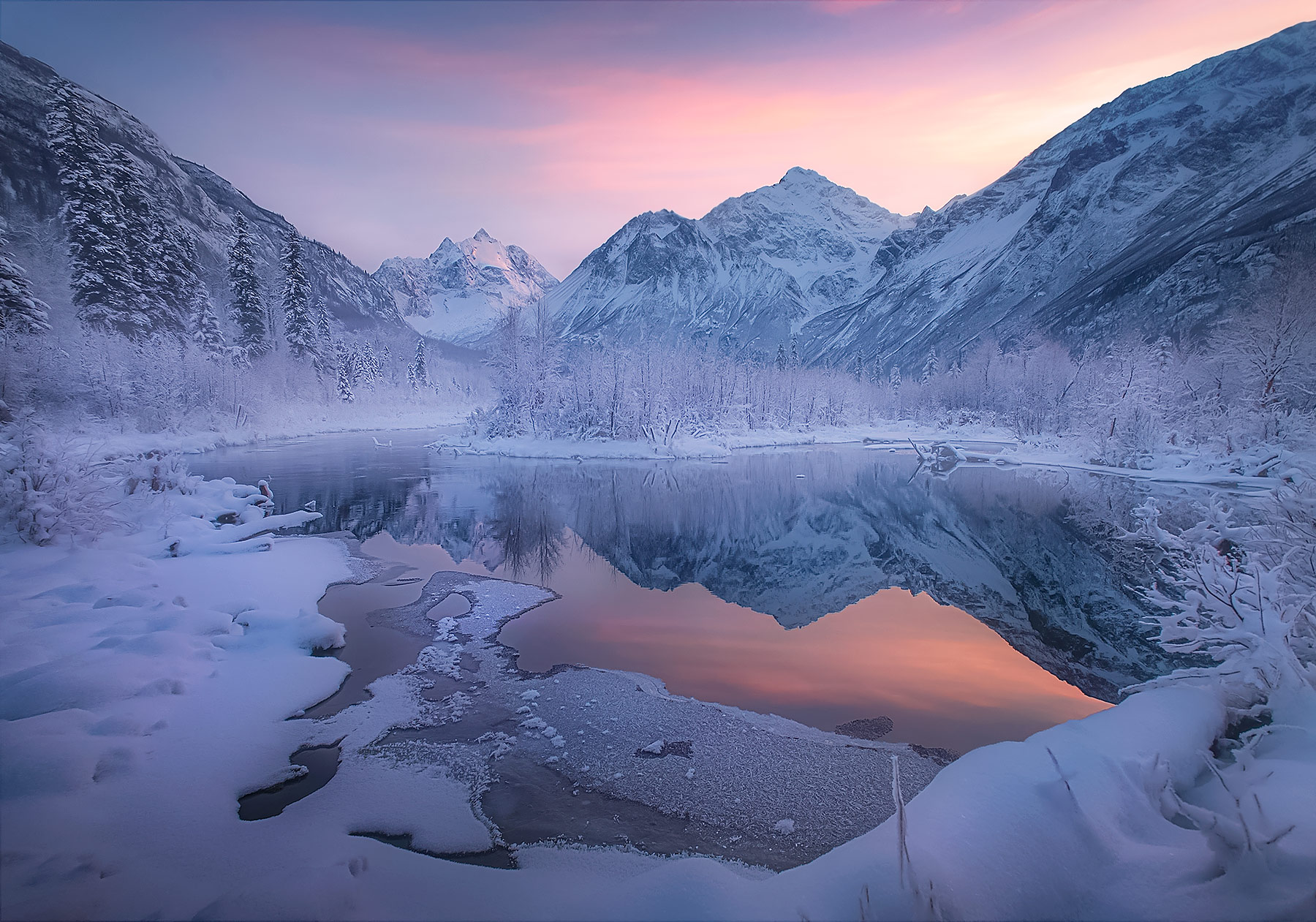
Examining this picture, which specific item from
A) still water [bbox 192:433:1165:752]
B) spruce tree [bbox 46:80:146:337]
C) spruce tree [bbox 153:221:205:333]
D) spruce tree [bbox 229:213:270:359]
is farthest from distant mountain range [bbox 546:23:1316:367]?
spruce tree [bbox 46:80:146:337]

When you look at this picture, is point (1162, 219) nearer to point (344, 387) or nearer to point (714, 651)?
point (344, 387)

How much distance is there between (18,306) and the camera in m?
35.9

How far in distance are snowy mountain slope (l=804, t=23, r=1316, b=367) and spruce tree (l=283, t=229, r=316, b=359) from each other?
387ft

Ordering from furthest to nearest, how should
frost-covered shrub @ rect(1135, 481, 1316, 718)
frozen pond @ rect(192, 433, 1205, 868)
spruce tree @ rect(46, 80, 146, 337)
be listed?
spruce tree @ rect(46, 80, 146, 337)
frozen pond @ rect(192, 433, 1205, 868)
frost-covered shrub @ rect(1135, 481, 1316, 718)

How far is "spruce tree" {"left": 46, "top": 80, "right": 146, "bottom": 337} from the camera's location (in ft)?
184

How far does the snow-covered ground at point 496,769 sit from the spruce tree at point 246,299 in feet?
211

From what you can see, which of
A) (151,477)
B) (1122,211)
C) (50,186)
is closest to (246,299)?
(151,477)

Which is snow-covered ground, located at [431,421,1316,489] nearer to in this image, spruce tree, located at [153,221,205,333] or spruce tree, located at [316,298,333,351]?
spruce tree, located at [316,298,333,351]

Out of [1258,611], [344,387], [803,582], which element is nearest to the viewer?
[1258,611]

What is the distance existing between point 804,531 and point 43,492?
20.2 metres

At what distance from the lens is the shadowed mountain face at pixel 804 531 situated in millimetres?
13141

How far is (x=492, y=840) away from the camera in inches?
206

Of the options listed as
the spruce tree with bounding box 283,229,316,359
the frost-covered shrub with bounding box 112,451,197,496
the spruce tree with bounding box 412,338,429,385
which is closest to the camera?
the frost-covered shrub with bounding box 112,451,197,496

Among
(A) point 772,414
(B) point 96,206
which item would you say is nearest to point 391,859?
(A) point 772,414
